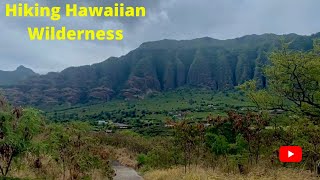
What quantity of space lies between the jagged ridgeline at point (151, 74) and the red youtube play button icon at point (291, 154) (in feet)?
394

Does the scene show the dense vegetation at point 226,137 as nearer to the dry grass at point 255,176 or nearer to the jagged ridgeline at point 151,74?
the dry grass at point 255,176

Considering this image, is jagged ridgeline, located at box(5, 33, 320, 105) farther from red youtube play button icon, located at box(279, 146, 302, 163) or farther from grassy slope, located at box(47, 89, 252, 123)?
red youtube play button icon, located at box(279, 146, 302, 163)

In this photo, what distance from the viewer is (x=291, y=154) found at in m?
17.4

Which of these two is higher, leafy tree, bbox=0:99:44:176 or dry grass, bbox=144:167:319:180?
leafy tree, bbox=0:99:44:176

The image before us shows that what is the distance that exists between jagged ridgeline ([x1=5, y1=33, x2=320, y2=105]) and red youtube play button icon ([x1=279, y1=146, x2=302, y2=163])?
11996 centimetres

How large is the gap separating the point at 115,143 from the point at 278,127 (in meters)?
19.0

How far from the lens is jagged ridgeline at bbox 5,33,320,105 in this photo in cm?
14638

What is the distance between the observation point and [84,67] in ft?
557

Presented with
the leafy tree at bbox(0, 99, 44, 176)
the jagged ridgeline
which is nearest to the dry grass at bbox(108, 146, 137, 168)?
the leafy tree at bbox(0, 99, 44, 176)

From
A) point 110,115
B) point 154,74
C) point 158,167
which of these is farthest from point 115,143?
point 154,74

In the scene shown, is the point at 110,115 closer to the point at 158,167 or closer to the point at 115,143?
the point at 115,143

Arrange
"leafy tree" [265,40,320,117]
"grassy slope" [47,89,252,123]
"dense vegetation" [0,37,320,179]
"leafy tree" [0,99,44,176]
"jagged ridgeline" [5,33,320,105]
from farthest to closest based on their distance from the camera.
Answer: "jagged ridgeline" [5,33,320,105]
"grassy slope" [47,89,252,123]
"leafy tree" [265,40,320,117]
"dense vegetation" [0,37,320,179]
"leafy tree" [0,99,44,176]

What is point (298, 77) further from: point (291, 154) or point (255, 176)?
point (255, 176)

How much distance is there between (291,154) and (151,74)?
5732 inches
